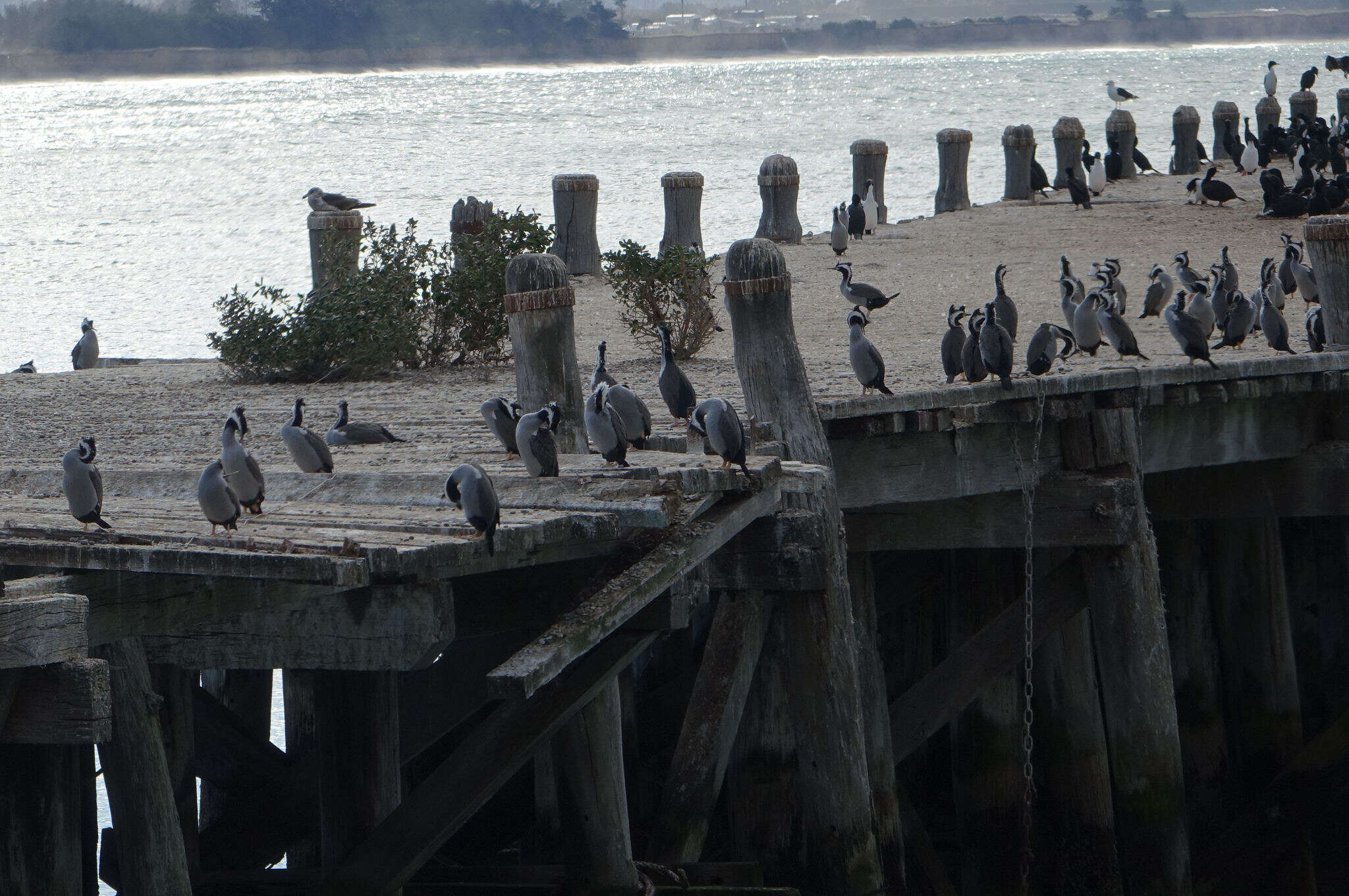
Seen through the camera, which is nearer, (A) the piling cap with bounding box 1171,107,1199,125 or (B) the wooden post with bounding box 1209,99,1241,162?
(A) the piling cap with bounding box 1171,107,1199,125

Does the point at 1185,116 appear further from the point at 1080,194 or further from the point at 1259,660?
the point at 1259,660

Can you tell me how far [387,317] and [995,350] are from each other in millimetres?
5196

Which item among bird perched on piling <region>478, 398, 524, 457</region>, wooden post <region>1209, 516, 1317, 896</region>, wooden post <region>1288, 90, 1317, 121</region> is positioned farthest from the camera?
wooden post <region>1288, 90, 1317, 121</region>

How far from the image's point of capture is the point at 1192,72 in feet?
378

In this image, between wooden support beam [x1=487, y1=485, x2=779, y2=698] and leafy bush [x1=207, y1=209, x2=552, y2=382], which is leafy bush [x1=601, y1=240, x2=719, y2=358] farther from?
wooden support beam [x1=487, y1=485, x2=779, y2=698]

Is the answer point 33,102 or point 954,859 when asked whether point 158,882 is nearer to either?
point 954,859

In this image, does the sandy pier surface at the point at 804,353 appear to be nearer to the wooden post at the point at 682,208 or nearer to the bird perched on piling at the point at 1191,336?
the bird perched on piling at the point at 1191,336

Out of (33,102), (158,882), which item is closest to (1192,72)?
(33,102)

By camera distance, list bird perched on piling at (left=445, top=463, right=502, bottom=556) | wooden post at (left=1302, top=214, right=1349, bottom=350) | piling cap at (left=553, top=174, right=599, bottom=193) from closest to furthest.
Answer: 1. bird perched on piling at (left=445, top=463, right=502, bottom=556)
2. wooden post at (left=1302, top=214, right=1349, bottom=350)
3. piling cap at (left=553, top=174, right=599, bottom=193)

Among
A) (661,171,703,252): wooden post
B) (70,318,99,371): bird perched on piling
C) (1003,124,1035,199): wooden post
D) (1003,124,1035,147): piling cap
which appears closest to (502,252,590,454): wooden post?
(70,318,99,371): bird perched on piling

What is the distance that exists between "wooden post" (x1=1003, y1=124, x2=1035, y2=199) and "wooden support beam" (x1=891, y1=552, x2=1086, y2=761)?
54.9 feet

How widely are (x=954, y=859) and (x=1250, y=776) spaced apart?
6.25ft

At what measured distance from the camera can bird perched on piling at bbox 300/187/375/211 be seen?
16.8 metres

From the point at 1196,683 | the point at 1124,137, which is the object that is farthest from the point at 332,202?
the point at 1124,137
